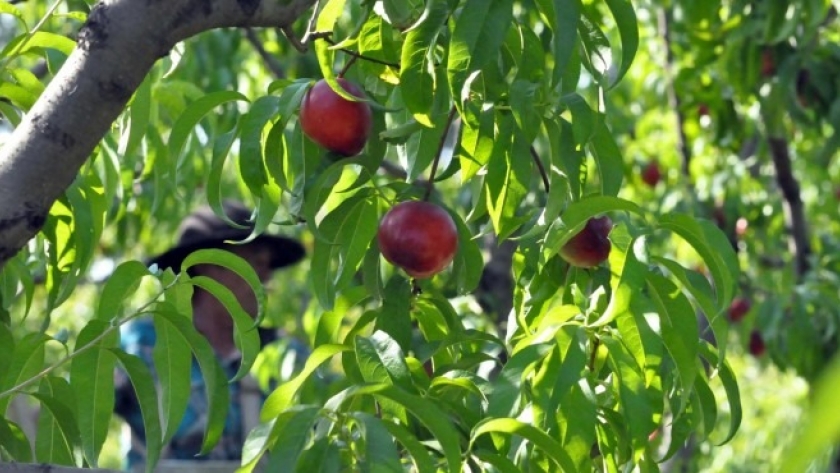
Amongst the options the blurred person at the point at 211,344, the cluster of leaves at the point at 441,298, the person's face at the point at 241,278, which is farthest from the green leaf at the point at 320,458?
the person's face at the point at 241,278

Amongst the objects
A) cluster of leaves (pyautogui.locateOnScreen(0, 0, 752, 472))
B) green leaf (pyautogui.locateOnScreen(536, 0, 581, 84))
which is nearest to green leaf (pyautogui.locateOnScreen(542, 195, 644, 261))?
cluster of leaves (pyautogui.locateOnScreen(0, 0, 752, 472))

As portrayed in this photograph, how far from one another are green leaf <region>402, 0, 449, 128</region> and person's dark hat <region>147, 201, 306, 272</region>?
2397 millimetres

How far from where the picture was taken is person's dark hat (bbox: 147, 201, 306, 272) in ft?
12.3

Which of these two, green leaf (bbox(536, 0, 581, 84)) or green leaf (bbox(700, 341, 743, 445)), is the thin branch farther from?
green leaf (bbox(536, 0, 581, 84))

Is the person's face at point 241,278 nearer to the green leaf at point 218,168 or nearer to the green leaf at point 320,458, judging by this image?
the green leaf at point 218,168

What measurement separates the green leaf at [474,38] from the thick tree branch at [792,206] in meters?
2.66

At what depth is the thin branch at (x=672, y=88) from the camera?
13.3 feet

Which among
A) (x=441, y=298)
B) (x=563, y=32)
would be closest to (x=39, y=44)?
(x=441, y=298)

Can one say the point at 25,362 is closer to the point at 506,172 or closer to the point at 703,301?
the point at 506,172

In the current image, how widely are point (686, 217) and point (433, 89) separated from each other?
248 mm

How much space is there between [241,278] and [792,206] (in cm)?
157

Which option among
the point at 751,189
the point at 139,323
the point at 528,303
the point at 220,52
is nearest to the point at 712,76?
the point at 751,189

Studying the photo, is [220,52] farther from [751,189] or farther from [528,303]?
[528,303]

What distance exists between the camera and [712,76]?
3.85 m
